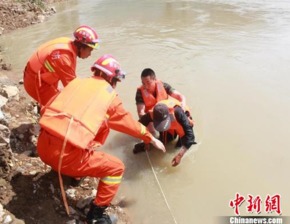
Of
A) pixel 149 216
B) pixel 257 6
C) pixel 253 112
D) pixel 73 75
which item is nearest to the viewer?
pixel 149 216

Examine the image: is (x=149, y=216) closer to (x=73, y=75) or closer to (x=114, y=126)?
(x=114, y=126)

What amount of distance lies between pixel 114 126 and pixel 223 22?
9823 mm

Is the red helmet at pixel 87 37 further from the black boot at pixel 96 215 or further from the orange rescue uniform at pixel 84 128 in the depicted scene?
the black boot at pixel 96 215

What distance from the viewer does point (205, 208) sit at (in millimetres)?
4117

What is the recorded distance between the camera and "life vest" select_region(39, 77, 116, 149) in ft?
10.4

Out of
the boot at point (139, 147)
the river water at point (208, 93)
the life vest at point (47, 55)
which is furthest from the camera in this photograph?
the boot at point (139, 147)

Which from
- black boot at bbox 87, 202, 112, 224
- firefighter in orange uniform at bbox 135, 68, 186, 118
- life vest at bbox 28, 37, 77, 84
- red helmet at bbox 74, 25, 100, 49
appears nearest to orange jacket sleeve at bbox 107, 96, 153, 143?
black boot at bbox 87, 202, 112, 224

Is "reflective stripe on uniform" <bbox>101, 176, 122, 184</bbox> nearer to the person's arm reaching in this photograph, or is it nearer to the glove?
the person's arm reaching

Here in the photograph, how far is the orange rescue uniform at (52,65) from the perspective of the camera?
4531 millimetres

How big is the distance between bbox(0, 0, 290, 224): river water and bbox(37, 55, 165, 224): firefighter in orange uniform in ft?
2.53

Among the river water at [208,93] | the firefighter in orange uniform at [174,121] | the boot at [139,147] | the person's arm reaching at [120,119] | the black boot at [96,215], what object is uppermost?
the person's arm reaching at [120,119]

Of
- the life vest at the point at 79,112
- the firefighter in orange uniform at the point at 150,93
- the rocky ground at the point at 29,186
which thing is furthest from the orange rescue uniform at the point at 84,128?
the firefighter in orange uniform at the point at 150,93

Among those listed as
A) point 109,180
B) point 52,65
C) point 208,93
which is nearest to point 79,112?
point 109,180

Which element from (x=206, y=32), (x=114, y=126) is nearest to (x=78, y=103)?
(x=114, y=126)
